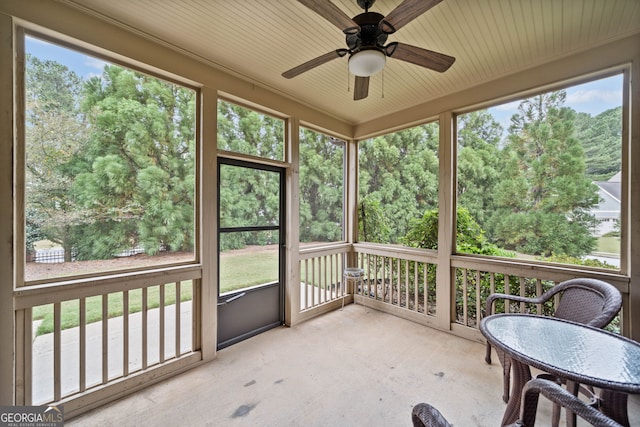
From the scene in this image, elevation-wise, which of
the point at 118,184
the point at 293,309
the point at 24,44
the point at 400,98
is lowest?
the point at 293,309

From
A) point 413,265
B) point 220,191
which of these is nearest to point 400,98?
point 413,265

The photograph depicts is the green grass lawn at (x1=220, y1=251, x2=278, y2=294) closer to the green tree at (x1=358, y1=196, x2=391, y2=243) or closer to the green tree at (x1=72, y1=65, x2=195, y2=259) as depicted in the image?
the green tree at (x1=72, y1=65, x2=195, y2=259)

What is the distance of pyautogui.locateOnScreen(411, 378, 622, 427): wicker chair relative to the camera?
2.54 ft

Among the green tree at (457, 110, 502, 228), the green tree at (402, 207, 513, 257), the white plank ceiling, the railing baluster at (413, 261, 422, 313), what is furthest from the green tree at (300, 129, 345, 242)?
the green tree at (457, 110, 502, 228)

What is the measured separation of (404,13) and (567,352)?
209 centimetres

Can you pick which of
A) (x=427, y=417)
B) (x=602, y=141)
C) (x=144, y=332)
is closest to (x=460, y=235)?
(x=602, y=141)

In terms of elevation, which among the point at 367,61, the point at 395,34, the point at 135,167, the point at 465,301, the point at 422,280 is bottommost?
the point at 465,301

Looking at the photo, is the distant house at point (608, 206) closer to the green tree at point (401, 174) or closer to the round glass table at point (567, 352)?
the round glass table at point (567, 352)

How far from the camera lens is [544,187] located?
8.52 feet

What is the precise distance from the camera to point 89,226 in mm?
2012

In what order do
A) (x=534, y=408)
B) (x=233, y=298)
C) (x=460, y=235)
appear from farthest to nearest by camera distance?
(x=460, y=235) → (x=233, y=298) → (x=534, y=408)

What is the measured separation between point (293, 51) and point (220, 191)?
5.12 ft

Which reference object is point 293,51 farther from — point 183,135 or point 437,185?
point 437,185

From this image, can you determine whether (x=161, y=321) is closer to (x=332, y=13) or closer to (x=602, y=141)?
(x=332, y=13)
